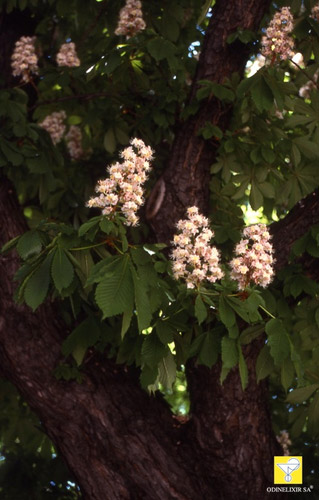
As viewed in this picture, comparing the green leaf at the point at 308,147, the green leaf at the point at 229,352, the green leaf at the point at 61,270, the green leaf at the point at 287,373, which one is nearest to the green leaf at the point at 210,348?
the green leaf at the point at 229,352

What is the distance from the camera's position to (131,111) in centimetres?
336

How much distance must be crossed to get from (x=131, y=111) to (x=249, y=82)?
92cm

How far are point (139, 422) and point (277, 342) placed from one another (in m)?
0.86

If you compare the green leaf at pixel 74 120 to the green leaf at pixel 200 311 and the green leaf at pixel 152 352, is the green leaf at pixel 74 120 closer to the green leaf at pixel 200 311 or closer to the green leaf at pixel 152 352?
the green leaf at pixel 152 352

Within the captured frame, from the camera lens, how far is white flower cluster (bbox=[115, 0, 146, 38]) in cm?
289

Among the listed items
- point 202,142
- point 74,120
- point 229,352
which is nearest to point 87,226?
point 229,352

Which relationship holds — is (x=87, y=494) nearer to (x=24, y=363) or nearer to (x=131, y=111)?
(x=24, y=363)

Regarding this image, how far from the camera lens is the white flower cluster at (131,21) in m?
2.89

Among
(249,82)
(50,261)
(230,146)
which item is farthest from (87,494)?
(249,82)

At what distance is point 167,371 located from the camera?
2.30 metres

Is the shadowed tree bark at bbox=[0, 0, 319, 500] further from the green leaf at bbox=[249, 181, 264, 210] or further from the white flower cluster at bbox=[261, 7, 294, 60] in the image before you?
the white flower cluster at bbox=[261, 7, 294, 60]

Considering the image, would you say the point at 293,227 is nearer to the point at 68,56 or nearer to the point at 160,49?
the point at 160,49

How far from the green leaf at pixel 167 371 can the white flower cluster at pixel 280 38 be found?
3.96ft

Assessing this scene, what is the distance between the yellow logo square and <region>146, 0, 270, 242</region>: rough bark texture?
101 centimetres
